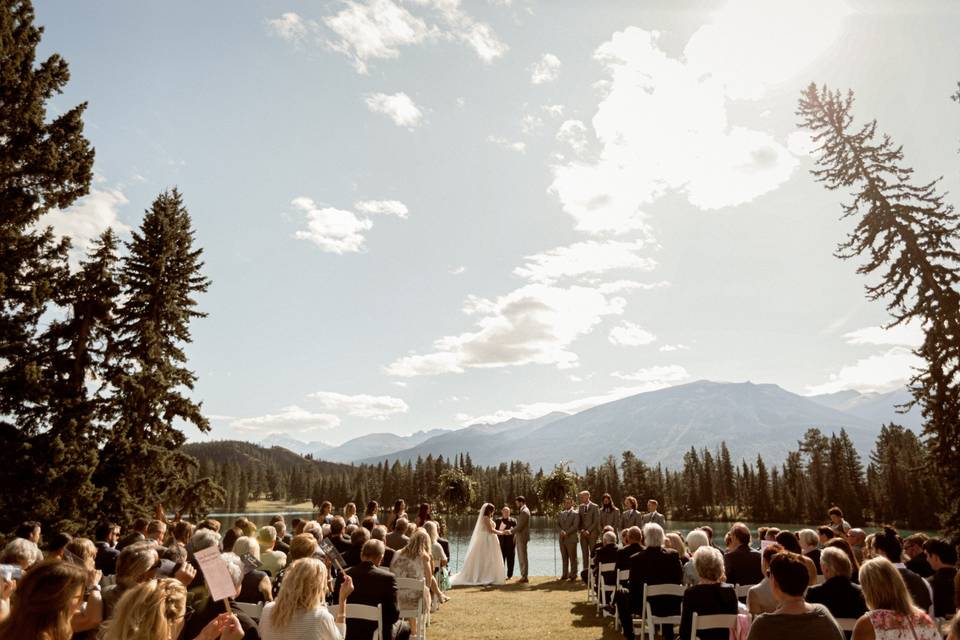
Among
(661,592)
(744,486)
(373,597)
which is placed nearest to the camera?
(373,597)

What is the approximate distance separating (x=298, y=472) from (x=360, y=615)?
194293 mm

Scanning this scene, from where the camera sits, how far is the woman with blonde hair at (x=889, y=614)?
4719mm

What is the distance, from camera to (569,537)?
17.9 m

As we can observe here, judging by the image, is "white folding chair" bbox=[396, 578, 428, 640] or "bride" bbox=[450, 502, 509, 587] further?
"bride" bbox=[450, 502, 509, 587]

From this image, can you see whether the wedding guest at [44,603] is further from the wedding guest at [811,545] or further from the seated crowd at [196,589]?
the wedding guest at [811,545]

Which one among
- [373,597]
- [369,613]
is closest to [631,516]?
[373,597]

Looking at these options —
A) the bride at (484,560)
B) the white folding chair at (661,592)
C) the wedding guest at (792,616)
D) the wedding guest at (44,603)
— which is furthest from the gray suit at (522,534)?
the wedding guest at (44,603)

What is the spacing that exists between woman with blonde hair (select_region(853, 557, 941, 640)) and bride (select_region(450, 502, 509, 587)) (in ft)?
45.6

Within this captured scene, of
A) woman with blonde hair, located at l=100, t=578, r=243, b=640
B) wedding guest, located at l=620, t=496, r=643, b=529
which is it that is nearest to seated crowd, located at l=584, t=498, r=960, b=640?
wedding guest, located at l=620, t=496, r=643, b=529

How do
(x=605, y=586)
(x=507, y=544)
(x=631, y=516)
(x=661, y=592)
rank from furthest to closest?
(x=507, y=544) < (x=631, y=516) < (x=605, y=586) < (x=661, y=592)

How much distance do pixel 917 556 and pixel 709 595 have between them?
388 centimetres

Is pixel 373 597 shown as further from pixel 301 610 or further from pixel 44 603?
pixel 44 603

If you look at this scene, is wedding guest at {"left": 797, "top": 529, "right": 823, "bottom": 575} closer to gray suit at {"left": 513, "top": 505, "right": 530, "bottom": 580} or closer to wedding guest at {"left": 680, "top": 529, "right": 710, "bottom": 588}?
wedding guest at {"left": 680, "top": 529, "right": 710, "bottom": 588}

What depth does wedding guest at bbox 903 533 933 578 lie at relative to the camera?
7.89 m
